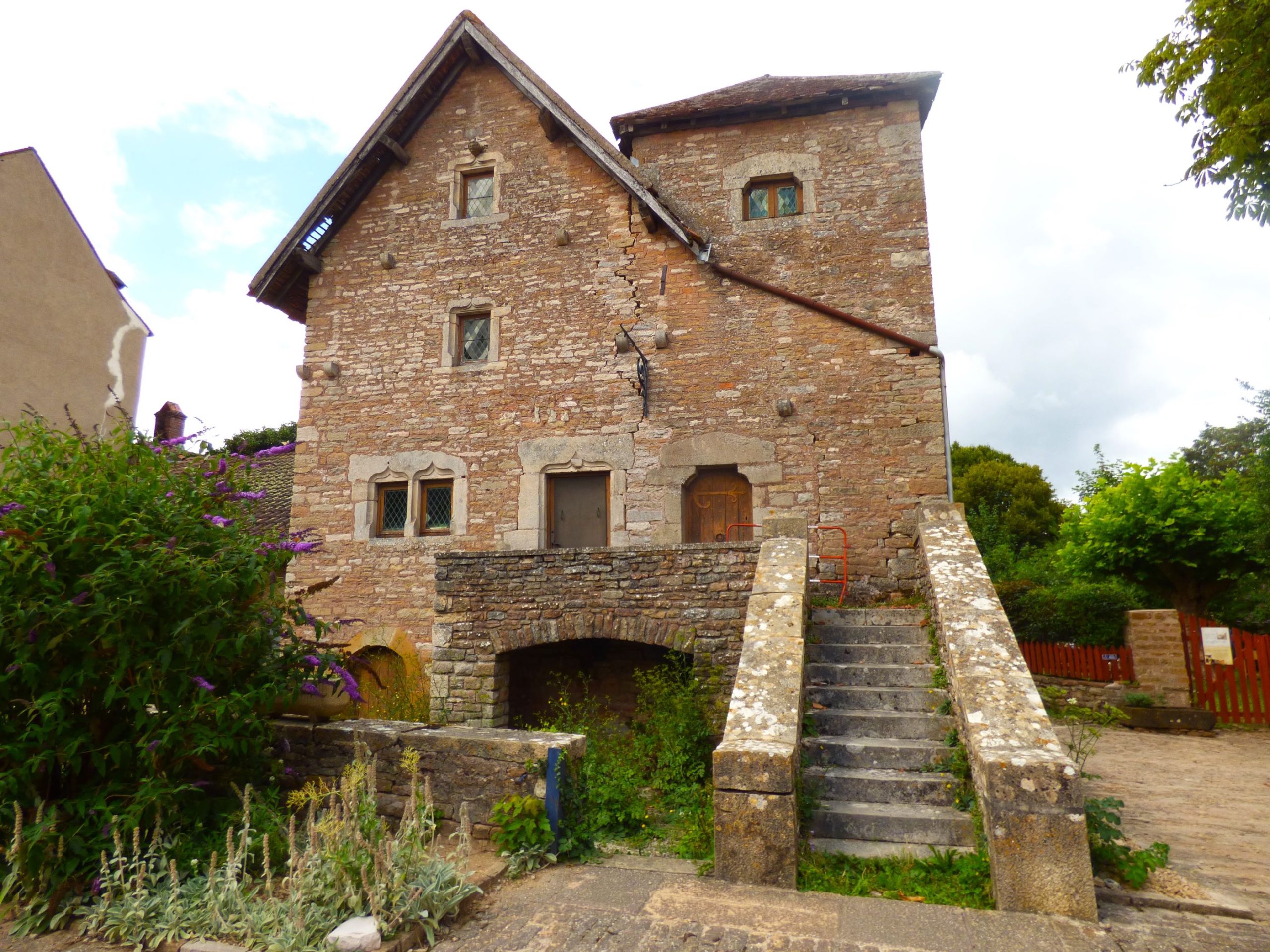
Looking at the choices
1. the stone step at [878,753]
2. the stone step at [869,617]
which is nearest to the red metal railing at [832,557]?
the stone step at [869,617]

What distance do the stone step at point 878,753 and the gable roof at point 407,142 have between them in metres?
6.44

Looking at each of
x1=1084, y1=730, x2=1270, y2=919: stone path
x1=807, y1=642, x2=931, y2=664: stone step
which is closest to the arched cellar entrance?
x1=807, y1=642, x2=931, y2=664: stone step

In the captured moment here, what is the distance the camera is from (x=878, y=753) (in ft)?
15.9

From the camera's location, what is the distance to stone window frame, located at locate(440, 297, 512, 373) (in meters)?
9.99

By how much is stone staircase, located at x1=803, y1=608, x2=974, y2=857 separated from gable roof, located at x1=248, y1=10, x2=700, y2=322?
5365 millimetres

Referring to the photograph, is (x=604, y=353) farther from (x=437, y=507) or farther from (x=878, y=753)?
(x=878, y=753)

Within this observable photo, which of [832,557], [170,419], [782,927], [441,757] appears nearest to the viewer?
[782,927]

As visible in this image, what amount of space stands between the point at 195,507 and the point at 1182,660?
449 inches

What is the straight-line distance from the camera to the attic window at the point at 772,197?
33.9ft

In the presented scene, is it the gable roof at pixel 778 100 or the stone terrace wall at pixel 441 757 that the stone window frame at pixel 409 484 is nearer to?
the stone terrace wall at pixel 441 757

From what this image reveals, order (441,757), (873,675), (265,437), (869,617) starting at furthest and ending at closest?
1. (265,437)
2. (869,617)
3. (873,675)
4. (441,757)

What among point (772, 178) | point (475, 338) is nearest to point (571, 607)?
point (475, 338)

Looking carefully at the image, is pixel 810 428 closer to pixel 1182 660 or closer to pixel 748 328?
pixel 748 328

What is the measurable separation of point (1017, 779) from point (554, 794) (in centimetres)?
247
